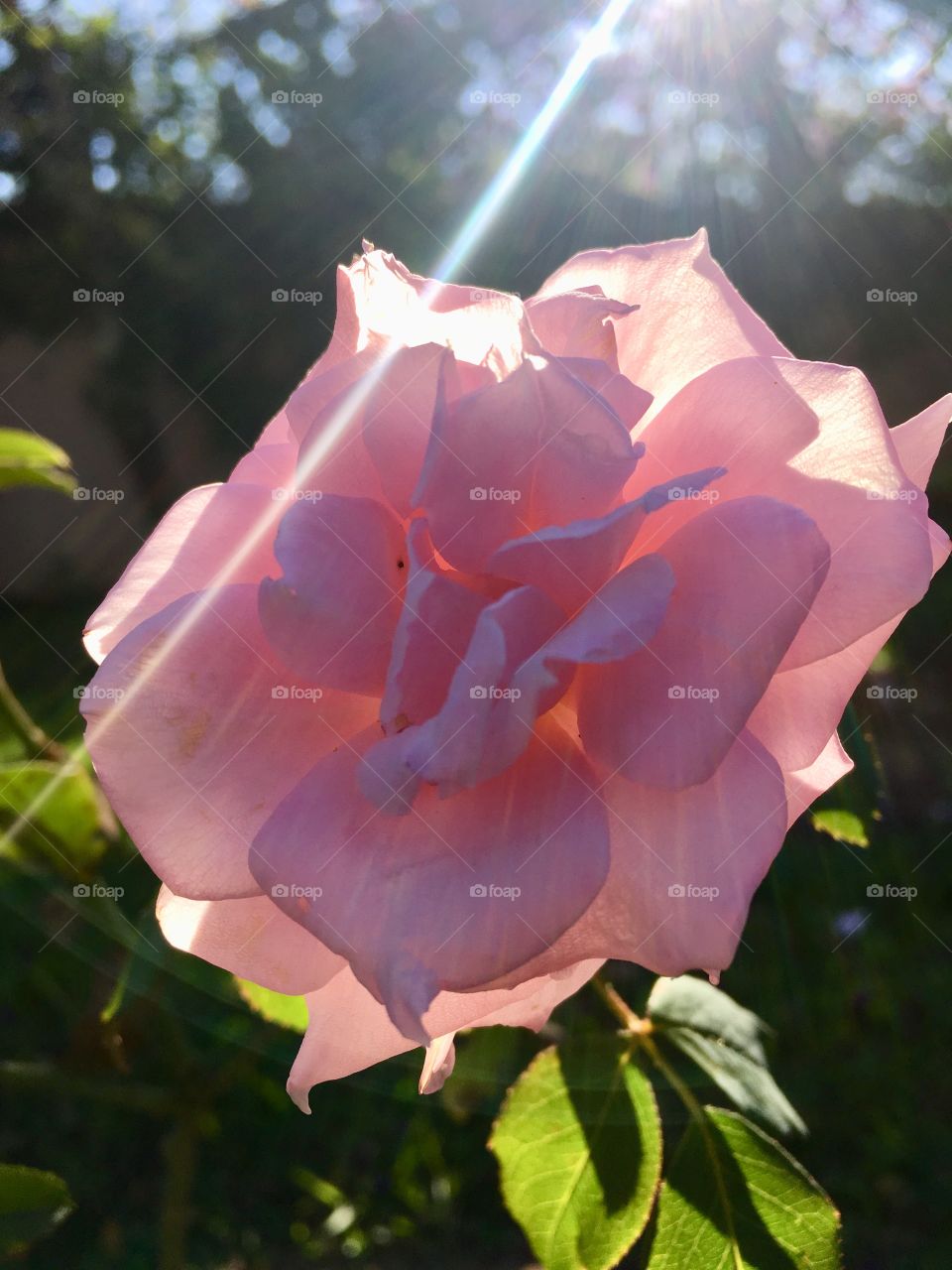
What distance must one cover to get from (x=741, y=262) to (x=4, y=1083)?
9.70 feet

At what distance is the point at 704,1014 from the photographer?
879 millimetres

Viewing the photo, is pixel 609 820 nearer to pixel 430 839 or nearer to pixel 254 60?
pixel 430 839

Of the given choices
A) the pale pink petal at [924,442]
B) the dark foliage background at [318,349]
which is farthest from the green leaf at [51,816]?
the pale pink petal at [924,442]

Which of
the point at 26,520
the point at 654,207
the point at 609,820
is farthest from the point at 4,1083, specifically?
the point at 26,520

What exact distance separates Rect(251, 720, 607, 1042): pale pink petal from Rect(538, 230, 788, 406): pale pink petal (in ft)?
0.72

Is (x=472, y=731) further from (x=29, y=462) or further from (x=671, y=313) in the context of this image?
(x=29, y=462)

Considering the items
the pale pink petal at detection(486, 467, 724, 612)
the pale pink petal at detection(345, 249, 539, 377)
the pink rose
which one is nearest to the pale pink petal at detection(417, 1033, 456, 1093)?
the pink rose

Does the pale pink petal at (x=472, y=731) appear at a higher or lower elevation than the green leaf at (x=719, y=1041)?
higher

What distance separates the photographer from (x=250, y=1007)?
79 cm

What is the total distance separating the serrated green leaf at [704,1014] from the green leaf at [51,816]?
53 cm

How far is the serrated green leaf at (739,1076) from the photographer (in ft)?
2.74

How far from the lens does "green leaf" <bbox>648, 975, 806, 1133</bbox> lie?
2.76 ft

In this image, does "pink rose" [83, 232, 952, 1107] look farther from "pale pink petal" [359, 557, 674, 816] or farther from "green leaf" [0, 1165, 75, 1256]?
"green leaf" [0, 1165, 75, 1256]

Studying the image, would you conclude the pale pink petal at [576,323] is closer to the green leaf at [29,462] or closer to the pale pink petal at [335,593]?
the pale pink petal at [335,593]
